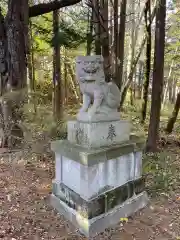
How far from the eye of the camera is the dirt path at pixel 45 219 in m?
2.88

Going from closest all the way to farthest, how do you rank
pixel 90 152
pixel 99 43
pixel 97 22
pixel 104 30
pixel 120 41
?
pixel 90 152 → pixel 97 22 → pixel 104 30 → pixel 99 43 → pixel 120 41

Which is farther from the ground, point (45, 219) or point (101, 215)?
point (101, 215)

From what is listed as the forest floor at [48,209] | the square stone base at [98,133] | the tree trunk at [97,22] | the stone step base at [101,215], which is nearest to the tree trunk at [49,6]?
Answer: the tree trunk at [97,22]

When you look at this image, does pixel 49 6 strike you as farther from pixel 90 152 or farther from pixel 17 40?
pixel 90 152

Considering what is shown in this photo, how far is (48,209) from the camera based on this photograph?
3.39 m

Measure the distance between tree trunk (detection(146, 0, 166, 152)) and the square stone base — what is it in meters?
2.54

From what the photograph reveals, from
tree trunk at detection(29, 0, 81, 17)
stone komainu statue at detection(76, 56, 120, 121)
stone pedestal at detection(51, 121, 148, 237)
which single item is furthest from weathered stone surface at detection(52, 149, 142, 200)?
tree trunk at detection(29, 0, 81, 17)

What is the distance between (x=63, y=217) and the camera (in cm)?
322

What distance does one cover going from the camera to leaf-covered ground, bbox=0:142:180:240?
2891 millimetres

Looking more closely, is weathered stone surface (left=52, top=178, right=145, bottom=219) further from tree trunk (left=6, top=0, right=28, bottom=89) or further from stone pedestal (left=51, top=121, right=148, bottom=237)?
tree trunk (left=6, top=0, right=28, bottom=89)

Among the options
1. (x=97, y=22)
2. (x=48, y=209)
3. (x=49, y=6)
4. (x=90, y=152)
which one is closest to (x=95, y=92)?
(x=90, y=152)

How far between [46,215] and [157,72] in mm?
3821

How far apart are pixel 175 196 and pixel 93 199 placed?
1.53m

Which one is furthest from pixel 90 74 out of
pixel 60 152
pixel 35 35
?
Answer: pixel 35 35
